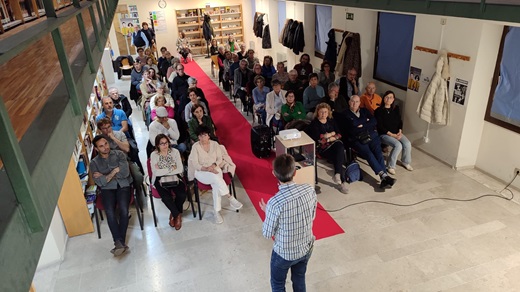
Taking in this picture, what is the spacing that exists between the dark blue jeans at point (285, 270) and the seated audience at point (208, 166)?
186 centimetres

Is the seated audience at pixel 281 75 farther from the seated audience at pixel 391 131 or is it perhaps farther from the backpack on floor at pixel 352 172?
the backpack on floor at pixel 352 172

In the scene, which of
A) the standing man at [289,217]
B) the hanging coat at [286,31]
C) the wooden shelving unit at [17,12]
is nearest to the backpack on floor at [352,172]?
the standing man at [289,217]

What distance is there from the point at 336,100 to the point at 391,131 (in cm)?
110

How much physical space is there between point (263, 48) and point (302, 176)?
9.00m

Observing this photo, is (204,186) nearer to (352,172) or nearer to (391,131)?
(352,172)

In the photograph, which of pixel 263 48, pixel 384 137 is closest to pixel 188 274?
pixel 384 137

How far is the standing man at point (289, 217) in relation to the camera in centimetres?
267

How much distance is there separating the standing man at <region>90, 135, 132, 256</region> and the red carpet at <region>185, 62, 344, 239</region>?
173cm

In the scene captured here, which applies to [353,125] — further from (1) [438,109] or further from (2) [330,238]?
(2) [330,238]

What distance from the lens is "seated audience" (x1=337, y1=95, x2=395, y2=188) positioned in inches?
219

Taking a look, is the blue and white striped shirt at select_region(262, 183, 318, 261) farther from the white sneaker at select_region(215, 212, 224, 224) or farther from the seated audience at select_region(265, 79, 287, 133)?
the seated audience at select_region(265, 79, 287, 133)

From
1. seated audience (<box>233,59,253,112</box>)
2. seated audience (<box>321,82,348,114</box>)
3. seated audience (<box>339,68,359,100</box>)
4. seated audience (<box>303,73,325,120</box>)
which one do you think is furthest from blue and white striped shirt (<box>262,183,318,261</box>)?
seated audience (<box>233,59,253,112</box>)

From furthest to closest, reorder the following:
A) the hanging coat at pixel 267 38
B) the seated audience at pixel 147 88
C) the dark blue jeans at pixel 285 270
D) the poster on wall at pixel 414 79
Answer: the hanging coat at pixel 267 38
the seated audience at pixel 147 88
the poster on wall at pixel 414 79
the dark blue jeans at pixel 285 270

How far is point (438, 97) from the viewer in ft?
18.9
